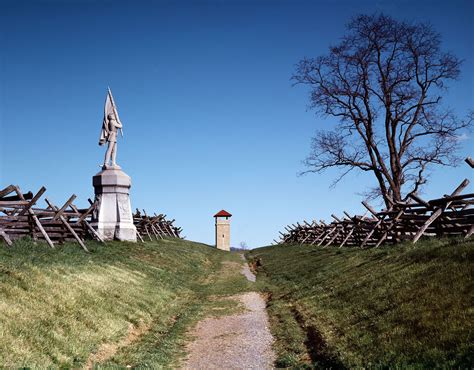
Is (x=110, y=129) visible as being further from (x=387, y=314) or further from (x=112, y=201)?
(x=387, y=314)

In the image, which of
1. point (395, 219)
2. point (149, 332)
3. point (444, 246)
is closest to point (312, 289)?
point (444, 246)

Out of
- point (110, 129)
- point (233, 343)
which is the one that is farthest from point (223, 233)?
point (233, 343)

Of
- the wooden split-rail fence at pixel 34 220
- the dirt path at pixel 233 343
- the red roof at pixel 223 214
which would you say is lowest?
the dirt path at pixel 233 343

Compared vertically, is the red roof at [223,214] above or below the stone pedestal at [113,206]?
above

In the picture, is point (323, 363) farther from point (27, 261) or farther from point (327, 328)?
point (27, 261)

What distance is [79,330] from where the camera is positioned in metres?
8.07

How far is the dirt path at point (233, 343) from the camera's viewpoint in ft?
24.8

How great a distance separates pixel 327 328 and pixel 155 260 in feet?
36.3

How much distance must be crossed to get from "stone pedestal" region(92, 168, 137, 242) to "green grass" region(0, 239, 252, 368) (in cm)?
458

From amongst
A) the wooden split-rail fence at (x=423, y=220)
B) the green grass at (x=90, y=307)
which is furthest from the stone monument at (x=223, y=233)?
the green grass at (x=90, y=307)

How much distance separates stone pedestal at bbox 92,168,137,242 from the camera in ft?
68.4

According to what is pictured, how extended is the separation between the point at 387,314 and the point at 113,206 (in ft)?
51.2

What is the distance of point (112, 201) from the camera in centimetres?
2116

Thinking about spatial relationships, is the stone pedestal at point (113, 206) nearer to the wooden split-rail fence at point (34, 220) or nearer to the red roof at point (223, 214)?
the wooden split-rail fence at point (34, 220)
